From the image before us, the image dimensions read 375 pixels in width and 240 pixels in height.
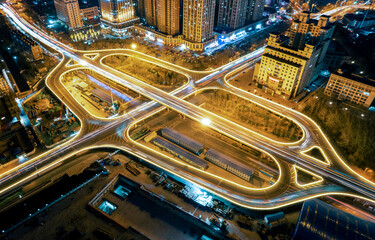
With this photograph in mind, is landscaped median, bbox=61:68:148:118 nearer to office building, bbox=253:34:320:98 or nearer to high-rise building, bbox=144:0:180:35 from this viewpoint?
office building, bbox=253:34:320:98

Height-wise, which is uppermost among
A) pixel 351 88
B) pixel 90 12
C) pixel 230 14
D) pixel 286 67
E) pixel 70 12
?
pixel 230 14

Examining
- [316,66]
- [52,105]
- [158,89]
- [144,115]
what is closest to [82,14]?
[52,105]

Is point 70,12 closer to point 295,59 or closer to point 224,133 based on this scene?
point 224,133

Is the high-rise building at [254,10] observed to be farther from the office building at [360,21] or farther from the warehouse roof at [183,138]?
the warehouse roof at [183,138]

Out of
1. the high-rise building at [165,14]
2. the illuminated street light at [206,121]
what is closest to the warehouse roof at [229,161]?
the illuminated street light at [206,121]

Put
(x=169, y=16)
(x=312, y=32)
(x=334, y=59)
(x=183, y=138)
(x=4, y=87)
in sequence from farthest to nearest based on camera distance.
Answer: (x=169, y=16), (x=334, y=59), (x=312, y=32), (x=4, y=87), (x=183, y=138)

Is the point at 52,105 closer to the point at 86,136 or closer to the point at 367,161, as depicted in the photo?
the point at 86,136

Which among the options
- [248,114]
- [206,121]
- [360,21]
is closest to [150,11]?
Answer: [248,114]
